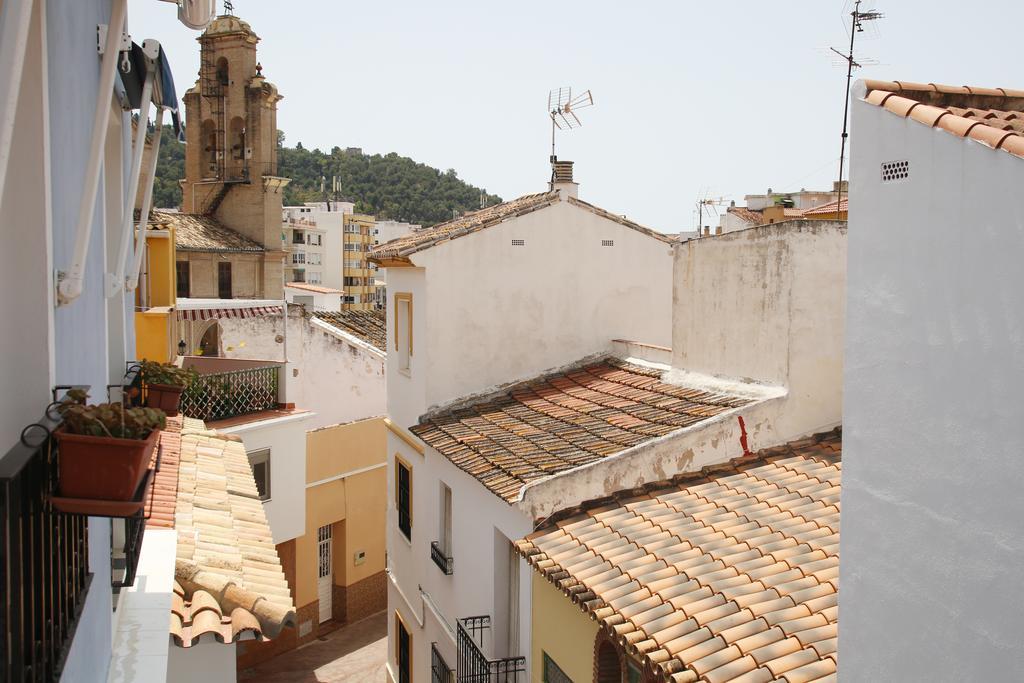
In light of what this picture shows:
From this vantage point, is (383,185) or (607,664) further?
(383,185)

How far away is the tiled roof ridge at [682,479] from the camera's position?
9.48 metres

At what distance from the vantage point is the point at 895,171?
4.69 m

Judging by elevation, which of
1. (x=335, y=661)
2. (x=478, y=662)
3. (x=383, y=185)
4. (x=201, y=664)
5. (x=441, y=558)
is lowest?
(x=335, y=661)

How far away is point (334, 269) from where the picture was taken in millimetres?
76812

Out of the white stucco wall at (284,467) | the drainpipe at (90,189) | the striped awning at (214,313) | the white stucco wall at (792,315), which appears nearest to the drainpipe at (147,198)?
the drainpipe at (90,189)

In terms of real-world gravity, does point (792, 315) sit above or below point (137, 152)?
below

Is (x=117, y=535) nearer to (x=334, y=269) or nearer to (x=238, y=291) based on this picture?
(x=238, y=291)

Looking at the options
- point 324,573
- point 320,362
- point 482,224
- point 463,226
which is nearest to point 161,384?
point 482,224

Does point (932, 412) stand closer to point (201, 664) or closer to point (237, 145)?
point (201, 664)

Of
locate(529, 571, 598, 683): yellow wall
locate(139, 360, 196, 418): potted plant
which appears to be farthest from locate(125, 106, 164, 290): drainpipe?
locate(529, 571, 598, 683): yellow wall

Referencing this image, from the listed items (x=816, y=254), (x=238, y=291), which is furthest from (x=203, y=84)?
(x=816, y=254)

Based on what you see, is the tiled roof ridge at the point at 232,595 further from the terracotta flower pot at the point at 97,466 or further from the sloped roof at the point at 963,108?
the sloped roof at the point at 963,108

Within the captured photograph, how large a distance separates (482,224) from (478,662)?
694cm

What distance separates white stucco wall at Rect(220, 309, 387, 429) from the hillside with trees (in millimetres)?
76996
